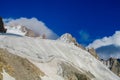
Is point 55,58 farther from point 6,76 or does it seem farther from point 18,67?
point 6,76

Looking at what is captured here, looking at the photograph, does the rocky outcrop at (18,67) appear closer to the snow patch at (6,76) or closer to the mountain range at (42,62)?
the mountain range at (42,62)

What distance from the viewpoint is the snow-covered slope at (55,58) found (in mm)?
73062

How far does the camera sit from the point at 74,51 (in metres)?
98.5

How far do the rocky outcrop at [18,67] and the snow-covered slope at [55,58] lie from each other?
243cm

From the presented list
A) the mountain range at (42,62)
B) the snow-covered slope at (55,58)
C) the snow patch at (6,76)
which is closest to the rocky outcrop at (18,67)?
the mountain range at (42,62)

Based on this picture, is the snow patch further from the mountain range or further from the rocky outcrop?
the rocky outcrop

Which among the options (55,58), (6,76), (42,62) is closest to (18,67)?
(6,76)

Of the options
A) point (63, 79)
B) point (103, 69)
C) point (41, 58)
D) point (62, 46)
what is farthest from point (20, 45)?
point (103, 69)

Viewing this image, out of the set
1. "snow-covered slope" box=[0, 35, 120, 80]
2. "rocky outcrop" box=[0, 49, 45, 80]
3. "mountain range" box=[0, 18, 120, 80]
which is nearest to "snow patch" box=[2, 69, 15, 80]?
"mountain range" box=[0, 18, 120, 80]

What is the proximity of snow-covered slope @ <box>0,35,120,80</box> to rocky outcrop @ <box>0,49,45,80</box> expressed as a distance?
243 cm

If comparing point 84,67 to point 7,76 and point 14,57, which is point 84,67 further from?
point 7,76

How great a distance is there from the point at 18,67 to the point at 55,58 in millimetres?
18554

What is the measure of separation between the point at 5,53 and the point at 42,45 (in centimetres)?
2472

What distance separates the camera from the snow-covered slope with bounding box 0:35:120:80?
73.1 metres
